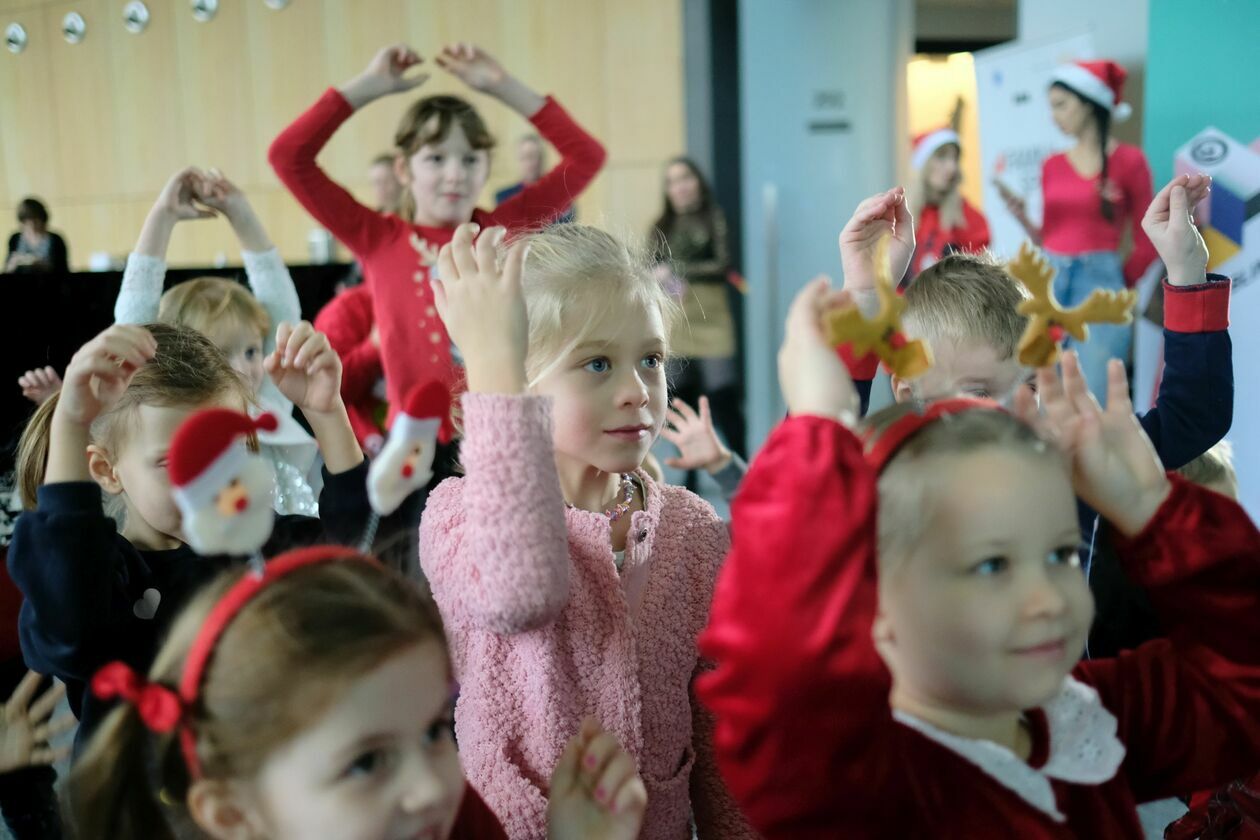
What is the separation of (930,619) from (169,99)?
7795mm

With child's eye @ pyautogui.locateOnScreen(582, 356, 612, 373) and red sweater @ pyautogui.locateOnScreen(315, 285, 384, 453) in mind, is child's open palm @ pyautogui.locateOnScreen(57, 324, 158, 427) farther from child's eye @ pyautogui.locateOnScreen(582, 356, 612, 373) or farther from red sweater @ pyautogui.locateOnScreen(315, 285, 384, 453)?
red sweater @ pyautogui.locateOnScreen(315, 285, 384, 453)

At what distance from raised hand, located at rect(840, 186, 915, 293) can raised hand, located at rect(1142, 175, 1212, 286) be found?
0.30 m

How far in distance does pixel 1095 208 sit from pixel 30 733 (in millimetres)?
3671

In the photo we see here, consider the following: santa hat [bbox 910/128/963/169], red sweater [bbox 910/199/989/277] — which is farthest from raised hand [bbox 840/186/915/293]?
santa hat [bbox 910/128/963/169]

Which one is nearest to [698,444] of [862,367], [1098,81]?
[862,367]

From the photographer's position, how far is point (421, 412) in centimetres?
83

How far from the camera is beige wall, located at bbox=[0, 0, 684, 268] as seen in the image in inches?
227

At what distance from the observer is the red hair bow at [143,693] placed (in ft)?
2.57

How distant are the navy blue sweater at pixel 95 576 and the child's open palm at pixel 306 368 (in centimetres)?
9

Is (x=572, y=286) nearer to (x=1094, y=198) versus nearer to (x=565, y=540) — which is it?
(x=565, y=540)

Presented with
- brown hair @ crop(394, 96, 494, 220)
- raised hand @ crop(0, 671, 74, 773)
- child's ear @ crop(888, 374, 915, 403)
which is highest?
brown hair @ crop(394, 96, 494, 220)

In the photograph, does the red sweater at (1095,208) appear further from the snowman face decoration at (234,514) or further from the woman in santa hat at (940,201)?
the snowman face decoration at (234,514)

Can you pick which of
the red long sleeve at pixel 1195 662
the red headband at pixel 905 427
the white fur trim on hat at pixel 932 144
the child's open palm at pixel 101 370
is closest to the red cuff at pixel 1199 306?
the red long sleeve at pixel 1195 662

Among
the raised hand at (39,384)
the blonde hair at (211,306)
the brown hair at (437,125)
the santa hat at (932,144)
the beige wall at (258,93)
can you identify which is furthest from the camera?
the beige wall at (258,93)
